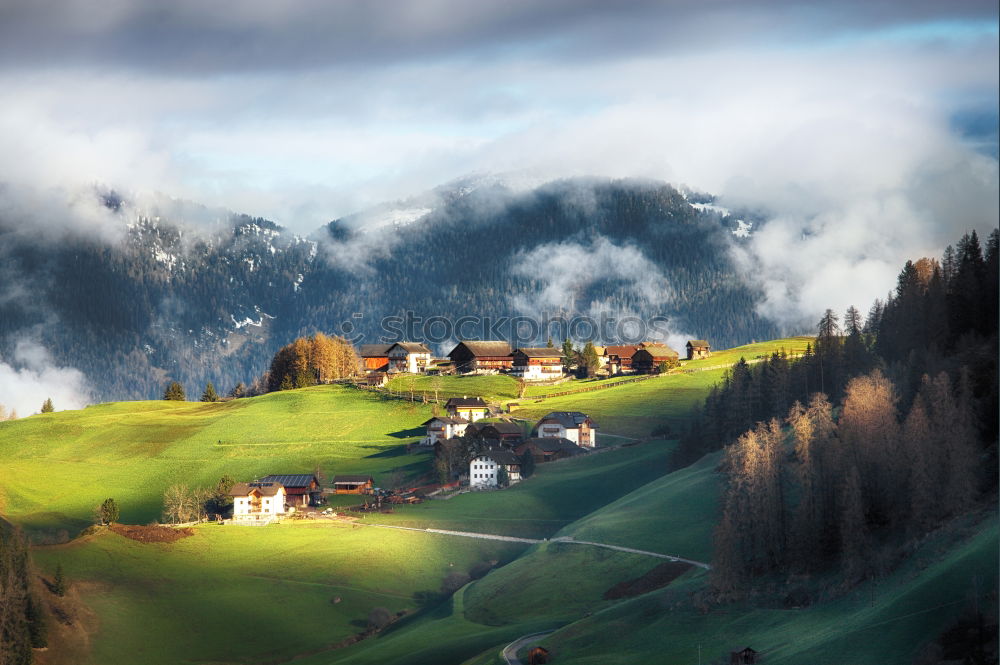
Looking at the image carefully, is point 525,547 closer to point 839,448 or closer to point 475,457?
point 475,457

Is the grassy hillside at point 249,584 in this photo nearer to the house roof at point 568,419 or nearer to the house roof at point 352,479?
the house roof at point 352,479

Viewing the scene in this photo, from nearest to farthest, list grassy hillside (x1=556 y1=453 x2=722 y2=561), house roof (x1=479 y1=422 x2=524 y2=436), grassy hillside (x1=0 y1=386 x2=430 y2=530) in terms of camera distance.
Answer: grassy hillside (x1=556 y1=453 x2=722 y2=561) < grassy hillside (x1=0 y1=386 x2=430 y2=530) < house roof (x1=479 y1=422 x2=524 y2=436)

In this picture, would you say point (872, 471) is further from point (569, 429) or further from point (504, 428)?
point (504, 428)

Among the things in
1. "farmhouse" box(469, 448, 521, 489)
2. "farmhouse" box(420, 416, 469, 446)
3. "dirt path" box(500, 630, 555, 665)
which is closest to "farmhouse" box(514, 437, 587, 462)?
"farmhouse" box(469, 448, 521, 489)

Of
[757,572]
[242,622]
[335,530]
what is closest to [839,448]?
[757,572]

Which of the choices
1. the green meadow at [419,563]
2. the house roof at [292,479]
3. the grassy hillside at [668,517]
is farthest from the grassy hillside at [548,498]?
the house roof at [292,479]

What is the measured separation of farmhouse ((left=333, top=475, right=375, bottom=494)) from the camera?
142m

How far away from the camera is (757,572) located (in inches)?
3145

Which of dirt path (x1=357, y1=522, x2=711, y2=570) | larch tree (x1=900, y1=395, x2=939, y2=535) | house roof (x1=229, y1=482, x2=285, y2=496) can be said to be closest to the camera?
larch tree (x1=900, y1=395, x2=939, y2=535)

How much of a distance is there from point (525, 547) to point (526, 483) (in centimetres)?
2593

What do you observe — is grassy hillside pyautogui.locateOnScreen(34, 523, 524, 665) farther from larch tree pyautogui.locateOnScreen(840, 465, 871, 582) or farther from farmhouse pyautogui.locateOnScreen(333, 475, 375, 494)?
larch tree pyautogui.locateOnScreen(840, 465, 871, 582)

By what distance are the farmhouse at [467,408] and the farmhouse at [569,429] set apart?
13.1m

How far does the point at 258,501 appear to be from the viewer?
433ft

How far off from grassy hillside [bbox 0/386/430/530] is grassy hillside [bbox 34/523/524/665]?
839 inches
